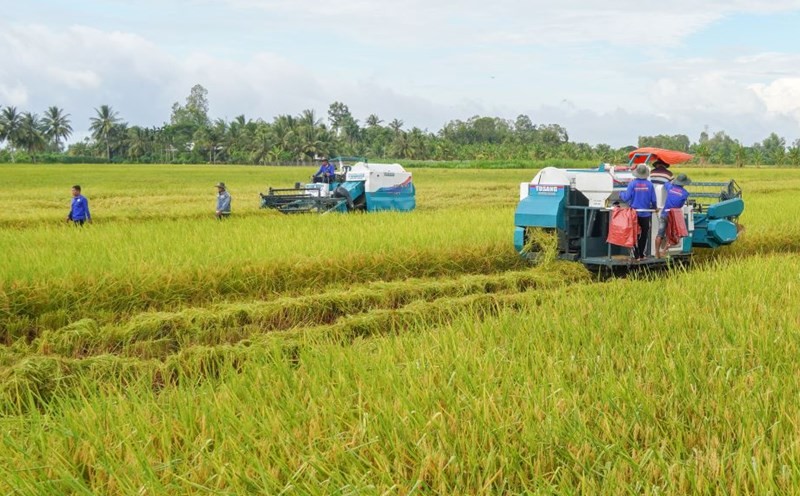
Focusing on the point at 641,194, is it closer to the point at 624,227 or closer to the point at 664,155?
the point at 624,227

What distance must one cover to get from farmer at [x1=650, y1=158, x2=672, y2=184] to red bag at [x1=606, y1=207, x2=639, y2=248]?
3.07 ft

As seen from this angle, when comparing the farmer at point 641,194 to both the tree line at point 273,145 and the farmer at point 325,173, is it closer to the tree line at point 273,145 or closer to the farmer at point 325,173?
the farmer at point 325,173

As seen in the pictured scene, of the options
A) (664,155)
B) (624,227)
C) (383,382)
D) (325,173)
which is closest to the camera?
(383,382)

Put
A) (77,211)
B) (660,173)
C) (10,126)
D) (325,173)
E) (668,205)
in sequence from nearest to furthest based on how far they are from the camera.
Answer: (668,205), (660,173), (77,211), (325,173), (10,126)

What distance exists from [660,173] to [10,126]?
245 ft

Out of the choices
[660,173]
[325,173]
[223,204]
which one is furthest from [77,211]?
[660,173]

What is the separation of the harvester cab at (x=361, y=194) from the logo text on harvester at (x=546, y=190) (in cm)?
727

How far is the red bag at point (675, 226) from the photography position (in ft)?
27.7

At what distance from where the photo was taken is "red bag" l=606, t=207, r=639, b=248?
310 inches

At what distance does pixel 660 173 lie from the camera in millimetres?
8781

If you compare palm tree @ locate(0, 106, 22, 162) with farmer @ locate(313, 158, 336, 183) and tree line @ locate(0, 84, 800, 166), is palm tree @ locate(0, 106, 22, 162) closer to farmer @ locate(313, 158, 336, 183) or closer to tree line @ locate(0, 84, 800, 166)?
tree line @ locate(0, 84, 800, 166)

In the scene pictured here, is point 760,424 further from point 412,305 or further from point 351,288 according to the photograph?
point 351,288

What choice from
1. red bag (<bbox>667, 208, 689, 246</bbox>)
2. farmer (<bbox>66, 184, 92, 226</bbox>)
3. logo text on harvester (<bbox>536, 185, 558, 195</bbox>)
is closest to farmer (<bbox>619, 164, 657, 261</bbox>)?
red bag (<bbox>667, 208, 689, 246</bbox>)

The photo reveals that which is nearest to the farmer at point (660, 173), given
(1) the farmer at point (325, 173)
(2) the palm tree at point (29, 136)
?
(1) the farmer at point (325, 173)
